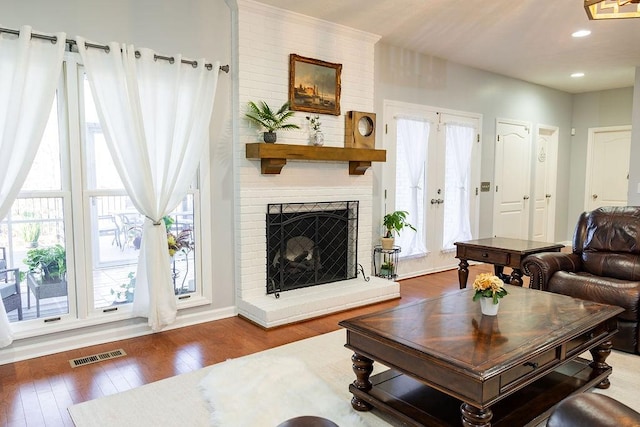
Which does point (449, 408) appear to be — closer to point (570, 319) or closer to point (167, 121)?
point (570, 319)

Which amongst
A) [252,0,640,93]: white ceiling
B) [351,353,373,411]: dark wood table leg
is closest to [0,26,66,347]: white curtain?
[252,0,640,93]: white ceiling

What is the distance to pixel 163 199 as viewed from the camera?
136 inches

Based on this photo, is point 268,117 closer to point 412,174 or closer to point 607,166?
point 412,174

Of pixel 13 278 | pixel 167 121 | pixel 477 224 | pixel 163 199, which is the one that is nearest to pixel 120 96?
pixel 167 121

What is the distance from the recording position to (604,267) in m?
3.61

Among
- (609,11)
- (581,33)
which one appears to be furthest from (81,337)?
(581,33)

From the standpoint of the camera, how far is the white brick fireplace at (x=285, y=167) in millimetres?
3887

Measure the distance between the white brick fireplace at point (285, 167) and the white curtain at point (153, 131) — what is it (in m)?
0.45

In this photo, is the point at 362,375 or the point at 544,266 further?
the point at 544,266

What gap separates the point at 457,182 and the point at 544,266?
2650 millimetres

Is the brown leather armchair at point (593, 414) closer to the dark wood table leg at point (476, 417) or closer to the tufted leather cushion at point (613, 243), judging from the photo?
the dark wood table leg at point (476, 417)

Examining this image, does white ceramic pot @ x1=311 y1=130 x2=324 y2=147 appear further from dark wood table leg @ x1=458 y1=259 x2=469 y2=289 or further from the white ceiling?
dark wood table leg @ x1=458 y1=259 x2=469 y2=289

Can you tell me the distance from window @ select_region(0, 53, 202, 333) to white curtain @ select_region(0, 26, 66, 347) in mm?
209

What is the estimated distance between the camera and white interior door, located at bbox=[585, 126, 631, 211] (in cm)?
736
